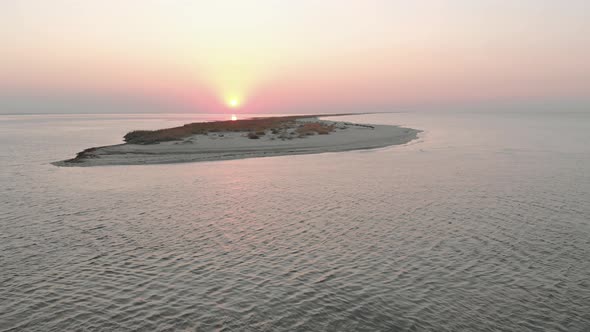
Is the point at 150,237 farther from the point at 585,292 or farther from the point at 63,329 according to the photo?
the point at 585,292

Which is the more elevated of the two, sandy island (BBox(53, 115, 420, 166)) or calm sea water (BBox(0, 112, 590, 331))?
sandy island (BBox(53, 115, 420, 166))

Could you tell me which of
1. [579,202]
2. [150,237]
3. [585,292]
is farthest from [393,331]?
[579,202]

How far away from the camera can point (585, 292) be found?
13.4 m

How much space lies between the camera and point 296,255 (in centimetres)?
1711

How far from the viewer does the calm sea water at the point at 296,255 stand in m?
12.2

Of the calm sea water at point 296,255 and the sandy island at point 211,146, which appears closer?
the calm sea water at point 296,255

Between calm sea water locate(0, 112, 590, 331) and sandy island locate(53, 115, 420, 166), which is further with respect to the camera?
sandy island locate(53, 115, 420, 166)

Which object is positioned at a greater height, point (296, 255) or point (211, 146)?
point (211, 146)

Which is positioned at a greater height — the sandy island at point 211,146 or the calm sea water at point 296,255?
the sandy island at point 211,146

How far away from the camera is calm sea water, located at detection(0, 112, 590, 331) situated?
12.2 m

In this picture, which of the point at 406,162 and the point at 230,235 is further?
the point at 406,162

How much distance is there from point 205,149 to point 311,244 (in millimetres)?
42268

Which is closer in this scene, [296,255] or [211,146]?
[296,255]

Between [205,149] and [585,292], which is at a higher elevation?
[205,149]
